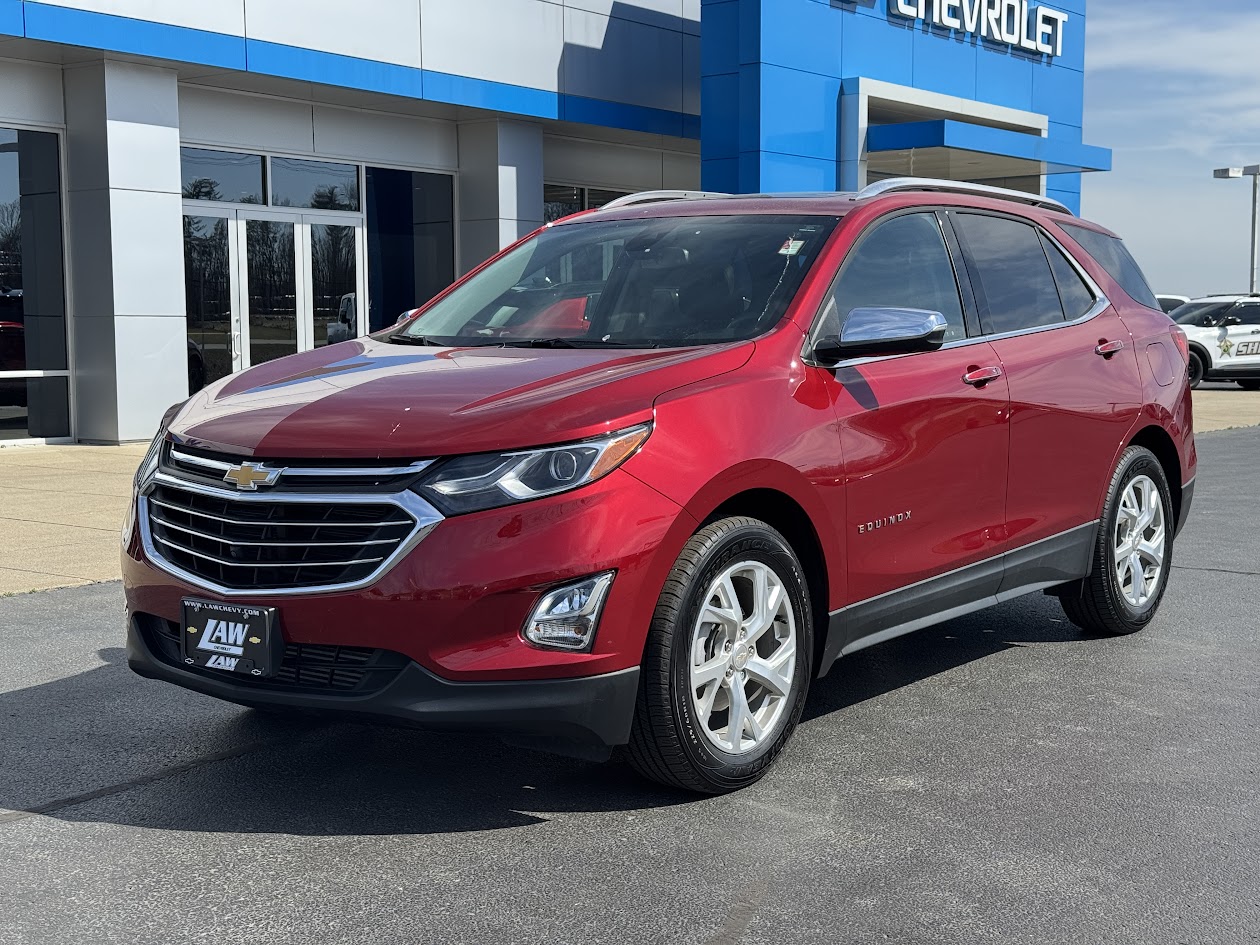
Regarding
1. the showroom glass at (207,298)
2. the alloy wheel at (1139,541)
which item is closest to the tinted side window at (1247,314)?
the showroom glass at (207,298)

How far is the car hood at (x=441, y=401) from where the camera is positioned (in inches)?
157

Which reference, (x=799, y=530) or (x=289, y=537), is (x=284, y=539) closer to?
(x=289, y=537)

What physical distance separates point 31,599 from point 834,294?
182 inches

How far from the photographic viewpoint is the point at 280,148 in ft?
61.9

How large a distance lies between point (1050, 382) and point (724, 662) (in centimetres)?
218

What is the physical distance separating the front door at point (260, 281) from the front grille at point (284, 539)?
13127mm

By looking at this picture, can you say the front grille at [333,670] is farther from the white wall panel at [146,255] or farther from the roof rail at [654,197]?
the white wall panel at [146,255]

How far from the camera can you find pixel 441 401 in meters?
4.18

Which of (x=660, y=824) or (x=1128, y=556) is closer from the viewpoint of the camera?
(x=660, y=824)

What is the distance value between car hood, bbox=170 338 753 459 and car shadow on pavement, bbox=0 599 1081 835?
1.05 m

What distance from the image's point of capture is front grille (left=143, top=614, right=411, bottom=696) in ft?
13.0

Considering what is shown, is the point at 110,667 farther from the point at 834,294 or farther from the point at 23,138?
the point at 23,138

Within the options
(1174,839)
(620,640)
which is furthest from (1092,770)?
(620,640)

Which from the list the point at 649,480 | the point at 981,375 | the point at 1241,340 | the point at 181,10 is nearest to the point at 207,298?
the point at 181,10
